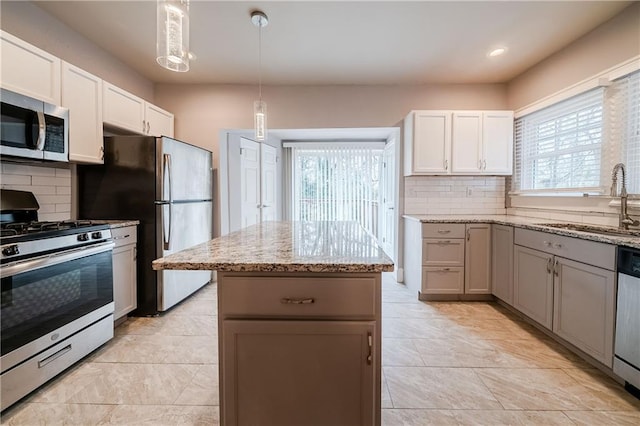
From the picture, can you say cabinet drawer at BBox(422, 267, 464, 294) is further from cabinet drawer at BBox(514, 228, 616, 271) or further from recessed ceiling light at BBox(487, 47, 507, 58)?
recessed ceiling light at BBox(487, 47, 507, 58)

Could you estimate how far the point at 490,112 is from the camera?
3.32 meters

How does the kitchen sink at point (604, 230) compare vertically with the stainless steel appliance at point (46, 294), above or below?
above

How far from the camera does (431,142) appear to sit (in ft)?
11.0

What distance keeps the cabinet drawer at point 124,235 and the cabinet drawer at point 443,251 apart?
2878 mm

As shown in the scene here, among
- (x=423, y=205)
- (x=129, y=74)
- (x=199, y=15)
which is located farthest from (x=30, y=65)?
(x=423, y=205)

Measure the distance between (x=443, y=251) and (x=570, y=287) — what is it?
1.16m

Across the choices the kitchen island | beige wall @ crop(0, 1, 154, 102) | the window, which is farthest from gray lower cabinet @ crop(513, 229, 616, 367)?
beige wall @ crop(0, 1, 154, 102)

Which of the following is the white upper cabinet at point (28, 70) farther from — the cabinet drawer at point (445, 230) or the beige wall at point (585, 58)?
the beige wall at point (585, 58)

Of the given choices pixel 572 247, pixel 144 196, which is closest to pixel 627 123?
pixel 572 247

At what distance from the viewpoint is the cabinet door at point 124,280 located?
238 centimetres

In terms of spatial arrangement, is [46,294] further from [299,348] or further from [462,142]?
[462,142]

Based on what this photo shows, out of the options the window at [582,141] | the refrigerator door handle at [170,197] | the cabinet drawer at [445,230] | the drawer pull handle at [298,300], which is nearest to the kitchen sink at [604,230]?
the window at [582,141]

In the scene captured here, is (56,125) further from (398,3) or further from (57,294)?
(398,3)

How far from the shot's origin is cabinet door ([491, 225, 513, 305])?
8.94 ft
